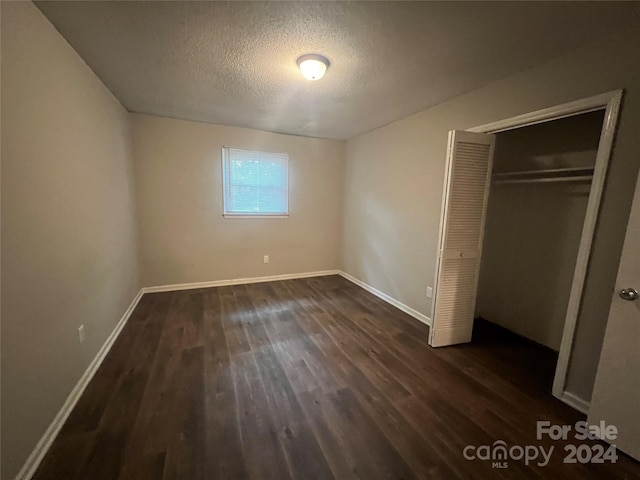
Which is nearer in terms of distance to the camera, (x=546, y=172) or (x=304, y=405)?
(x=304, y=405)

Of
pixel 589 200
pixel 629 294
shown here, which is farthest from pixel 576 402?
pixel 589 200

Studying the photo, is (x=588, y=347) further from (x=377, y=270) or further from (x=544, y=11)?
(x=377, y=270)

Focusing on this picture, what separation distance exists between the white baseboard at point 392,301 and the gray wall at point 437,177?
66mm

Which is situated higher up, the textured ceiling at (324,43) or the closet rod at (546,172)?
the textured ceiling at (324,43)

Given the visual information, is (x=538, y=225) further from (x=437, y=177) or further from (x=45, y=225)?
(x=45, y=225)

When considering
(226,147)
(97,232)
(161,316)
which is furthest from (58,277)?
(226,147)

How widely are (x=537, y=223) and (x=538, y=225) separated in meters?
0.02

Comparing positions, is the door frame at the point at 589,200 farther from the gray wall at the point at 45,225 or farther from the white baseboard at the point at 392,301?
the gray wall at the point at 45,225

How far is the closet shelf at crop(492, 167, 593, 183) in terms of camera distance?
7.96 ft

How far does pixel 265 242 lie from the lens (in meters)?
4.47

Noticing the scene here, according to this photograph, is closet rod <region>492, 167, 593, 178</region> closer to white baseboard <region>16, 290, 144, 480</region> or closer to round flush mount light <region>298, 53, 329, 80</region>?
round flush mount light <region>298, 53, 329, 80</region>

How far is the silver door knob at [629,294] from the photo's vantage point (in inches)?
57.6

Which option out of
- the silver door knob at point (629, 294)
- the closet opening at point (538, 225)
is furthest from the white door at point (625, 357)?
the closet opening at point (538, 225)

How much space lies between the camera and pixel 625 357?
151cm
